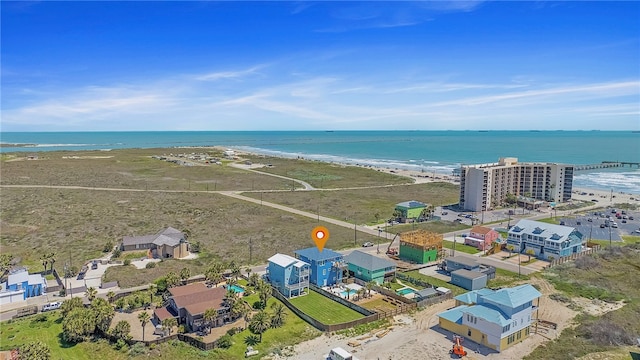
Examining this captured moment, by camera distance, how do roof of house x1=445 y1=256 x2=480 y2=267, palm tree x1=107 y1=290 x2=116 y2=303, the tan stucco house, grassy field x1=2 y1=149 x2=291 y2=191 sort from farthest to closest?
grassy field x1=2 y1=149 x2=291 y2=191 → the tan stucco house → roof of house x1=445 y1=256 x2=480 y2=267 → palm tree x1=107 y1=290 x2=116 y2=303

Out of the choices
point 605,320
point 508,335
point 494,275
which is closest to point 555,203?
point 494,275

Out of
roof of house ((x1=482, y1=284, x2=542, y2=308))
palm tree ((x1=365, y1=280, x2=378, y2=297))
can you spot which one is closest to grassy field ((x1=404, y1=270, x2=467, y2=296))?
palm tree ((x1=365, y1=280, x2=378, y2=297))

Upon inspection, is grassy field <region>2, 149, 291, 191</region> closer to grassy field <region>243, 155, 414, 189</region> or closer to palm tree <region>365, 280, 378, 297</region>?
grassy field <region>243, 155, 414, 189</region>

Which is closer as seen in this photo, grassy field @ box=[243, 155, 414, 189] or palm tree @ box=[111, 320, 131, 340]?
palm tree @ box=[111, 320, 131, 340]

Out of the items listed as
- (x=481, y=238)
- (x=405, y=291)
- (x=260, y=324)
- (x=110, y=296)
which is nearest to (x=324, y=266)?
(x=405, y=291)

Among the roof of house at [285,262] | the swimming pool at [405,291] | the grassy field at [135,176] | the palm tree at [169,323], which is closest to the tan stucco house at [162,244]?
the roof of house at [285,262]

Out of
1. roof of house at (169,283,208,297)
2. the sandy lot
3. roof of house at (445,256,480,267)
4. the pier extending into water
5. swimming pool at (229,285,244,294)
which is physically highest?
the pier extending into water

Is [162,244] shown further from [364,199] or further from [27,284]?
[364,199]

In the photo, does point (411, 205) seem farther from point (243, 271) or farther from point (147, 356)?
point (147, 356)
